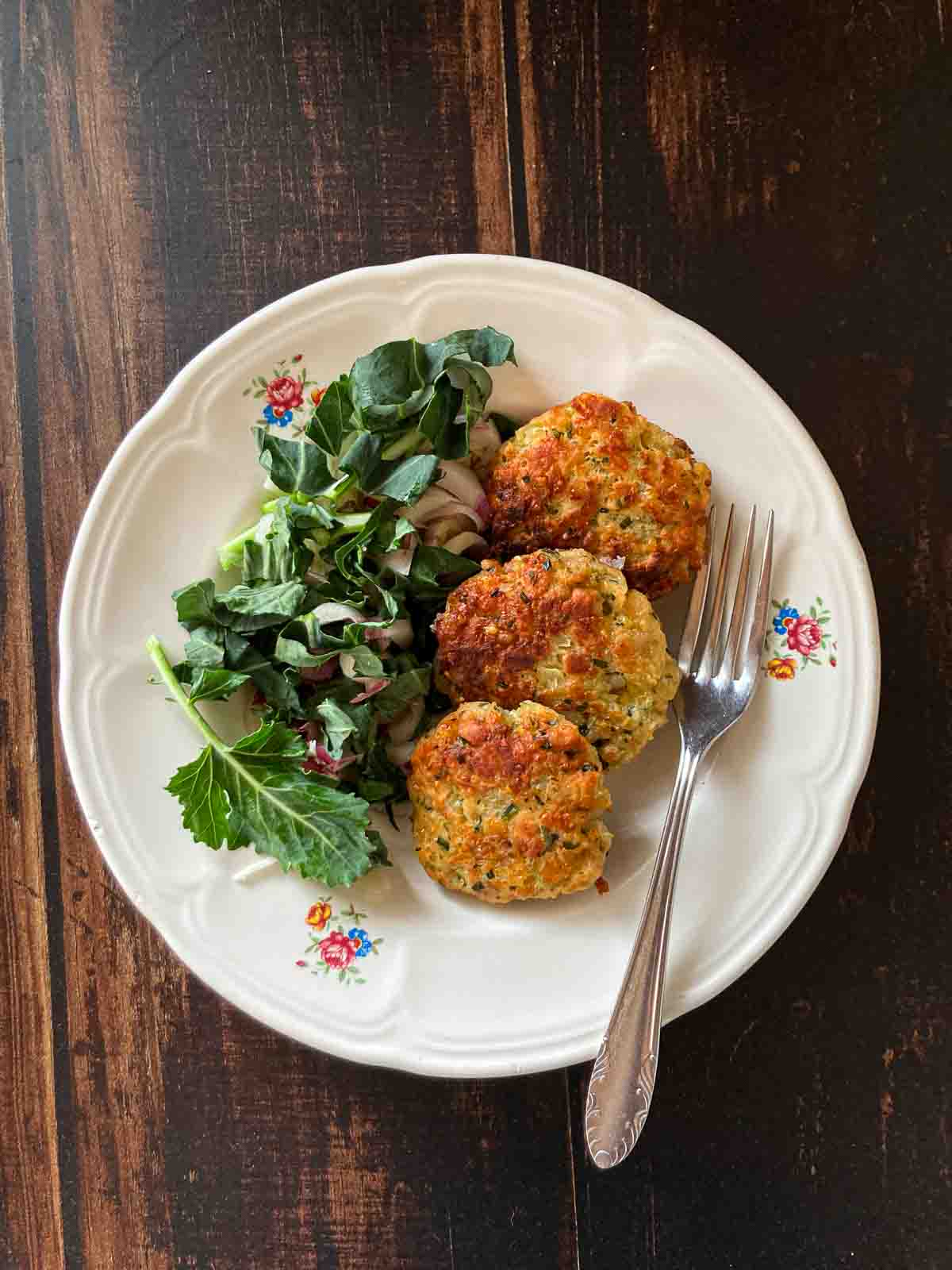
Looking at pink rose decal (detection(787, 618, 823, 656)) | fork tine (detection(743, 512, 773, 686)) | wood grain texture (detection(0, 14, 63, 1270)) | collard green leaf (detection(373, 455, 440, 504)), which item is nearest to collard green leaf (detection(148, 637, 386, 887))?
collard green leaf (detection(373, 455, 440, 504))

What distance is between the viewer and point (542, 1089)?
278 centimetres

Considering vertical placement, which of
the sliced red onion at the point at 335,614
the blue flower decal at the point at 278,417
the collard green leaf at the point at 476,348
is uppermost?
the collard green leaf at the point at 476,348

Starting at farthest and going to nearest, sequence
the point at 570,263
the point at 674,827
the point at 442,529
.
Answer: the point at 570,263 → the point at 442,529 → the point at 674,827

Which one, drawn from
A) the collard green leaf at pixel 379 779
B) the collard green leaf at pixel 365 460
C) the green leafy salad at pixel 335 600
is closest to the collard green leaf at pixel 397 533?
the green leafy salad at pixel 335 600

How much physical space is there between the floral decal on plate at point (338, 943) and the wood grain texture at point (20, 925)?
0.95 metres

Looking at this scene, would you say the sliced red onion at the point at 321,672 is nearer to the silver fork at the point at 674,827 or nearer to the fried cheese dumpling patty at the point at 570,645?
the fried cheese dumpling patty at the point at 570,645

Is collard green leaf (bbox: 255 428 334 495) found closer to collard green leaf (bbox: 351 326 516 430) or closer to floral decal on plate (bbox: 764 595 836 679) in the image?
collard green leaf (bbox: 351 326 516 430)

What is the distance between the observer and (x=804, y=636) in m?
2.36

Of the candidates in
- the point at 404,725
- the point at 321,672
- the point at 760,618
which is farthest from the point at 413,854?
the point at 760,618

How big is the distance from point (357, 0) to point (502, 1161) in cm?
310

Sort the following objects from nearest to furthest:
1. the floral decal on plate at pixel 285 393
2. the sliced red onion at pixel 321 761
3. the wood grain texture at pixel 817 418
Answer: the sliced red onion at pixel 321 761, the floral decal on plate at pixel 285 393, the wood grain texture at pixel 817 418

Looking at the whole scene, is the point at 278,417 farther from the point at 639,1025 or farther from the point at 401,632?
the point at 639,1025

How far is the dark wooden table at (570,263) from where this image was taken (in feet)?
9.09

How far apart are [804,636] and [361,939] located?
3.92ft
